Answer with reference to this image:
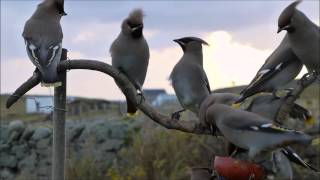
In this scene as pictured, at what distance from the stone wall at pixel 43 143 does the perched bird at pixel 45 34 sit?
731cm

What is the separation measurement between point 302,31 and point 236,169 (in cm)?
60

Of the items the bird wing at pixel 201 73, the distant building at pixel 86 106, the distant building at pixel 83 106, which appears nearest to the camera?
the bird wing at pixel 201 73

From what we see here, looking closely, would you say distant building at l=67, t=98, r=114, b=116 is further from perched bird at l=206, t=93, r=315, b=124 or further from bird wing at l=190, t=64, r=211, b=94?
perched bird at l=206, t=93, r=315, b=124

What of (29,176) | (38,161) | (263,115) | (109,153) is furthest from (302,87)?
(38,161)

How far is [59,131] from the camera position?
3.74 metres

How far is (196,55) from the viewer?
3855 mm

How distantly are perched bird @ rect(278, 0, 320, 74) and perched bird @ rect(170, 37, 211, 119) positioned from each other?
3.72 feet

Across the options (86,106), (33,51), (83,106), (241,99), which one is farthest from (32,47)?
(86,106)

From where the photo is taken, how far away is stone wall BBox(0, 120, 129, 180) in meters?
12.1

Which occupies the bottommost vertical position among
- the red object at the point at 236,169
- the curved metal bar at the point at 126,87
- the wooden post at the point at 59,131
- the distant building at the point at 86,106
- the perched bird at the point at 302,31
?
the distant building at the point at 86,106

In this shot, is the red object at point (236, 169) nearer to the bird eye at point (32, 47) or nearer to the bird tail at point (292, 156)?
the bird tail at point (292, 156)

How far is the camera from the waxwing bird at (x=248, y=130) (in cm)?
249

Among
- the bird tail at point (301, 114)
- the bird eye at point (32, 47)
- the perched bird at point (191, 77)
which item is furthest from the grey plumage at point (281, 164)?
the bird eye at point (32, 47)

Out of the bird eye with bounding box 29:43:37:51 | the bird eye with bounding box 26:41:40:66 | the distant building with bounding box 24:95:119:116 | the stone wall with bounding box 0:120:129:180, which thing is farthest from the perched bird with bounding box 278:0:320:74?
the distant building with bounding box 24:95:119:116
